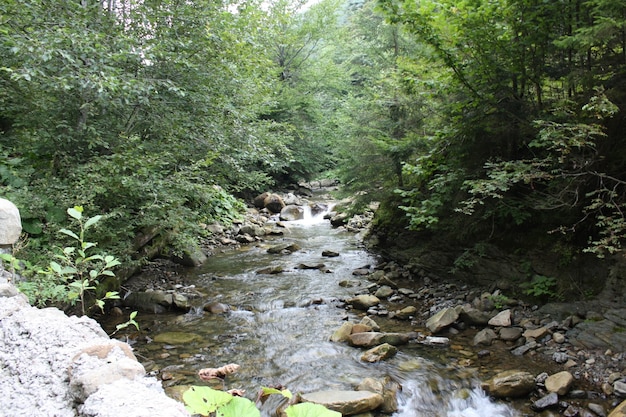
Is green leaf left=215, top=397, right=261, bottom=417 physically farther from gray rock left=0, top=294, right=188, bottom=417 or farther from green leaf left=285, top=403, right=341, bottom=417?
gray rock left=0, top=294, right=188, bottom=417

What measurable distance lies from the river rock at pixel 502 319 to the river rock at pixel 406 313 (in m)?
1.27

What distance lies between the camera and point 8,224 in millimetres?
3377

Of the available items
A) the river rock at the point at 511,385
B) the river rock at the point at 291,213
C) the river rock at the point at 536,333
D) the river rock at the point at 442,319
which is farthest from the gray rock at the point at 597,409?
the river rock at the point at 291,213

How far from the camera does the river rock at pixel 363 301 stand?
284 inches

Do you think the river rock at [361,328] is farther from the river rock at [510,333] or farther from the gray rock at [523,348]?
Result: the gray rock at [523,348]

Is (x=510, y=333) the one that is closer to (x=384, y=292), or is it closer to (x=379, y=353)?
(x=379, y=353)

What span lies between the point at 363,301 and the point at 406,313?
833mm

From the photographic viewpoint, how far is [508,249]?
677 centimetres

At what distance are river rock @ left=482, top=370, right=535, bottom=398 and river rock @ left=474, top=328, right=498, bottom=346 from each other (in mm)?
1043

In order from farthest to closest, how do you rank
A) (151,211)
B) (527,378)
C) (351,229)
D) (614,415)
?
(351,229) < (151,211) < (527,378) < (614,415)

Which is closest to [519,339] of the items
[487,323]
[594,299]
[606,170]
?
[487,323]

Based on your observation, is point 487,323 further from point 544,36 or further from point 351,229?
point 351,229

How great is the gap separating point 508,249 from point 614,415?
3395mm

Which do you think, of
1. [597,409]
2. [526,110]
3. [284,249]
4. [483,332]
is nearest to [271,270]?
[284,249]
